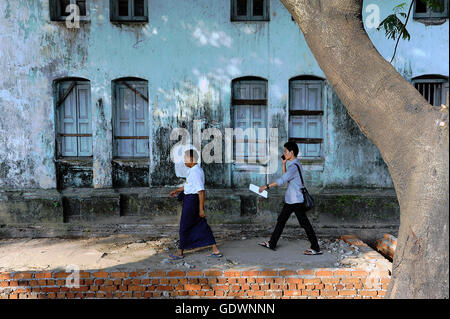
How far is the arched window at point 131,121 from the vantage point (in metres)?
9.12

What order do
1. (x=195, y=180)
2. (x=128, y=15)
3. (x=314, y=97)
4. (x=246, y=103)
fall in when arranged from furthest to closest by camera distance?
(x=314, y=97), (x=246, y=103), (x=128, y=15), (x=195, y=180)

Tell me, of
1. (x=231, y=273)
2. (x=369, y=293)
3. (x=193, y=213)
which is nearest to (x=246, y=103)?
(x=193, y=213)

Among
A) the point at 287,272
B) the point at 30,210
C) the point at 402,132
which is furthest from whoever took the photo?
the point at 30,210

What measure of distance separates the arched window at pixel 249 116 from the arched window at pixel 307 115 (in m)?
0.64

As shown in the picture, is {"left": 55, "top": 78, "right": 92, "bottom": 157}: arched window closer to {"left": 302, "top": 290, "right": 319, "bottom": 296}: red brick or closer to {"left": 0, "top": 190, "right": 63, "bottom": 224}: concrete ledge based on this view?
{"left": 0, "top": 190, "right": 63, "bottom": 224}: concrete ledge

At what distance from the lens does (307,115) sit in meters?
9.17

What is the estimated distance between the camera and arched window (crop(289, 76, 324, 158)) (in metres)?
9.13

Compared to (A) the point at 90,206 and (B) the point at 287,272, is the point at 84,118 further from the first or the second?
(B) the point at 287,272

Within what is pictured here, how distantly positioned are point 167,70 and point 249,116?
2.03 meters

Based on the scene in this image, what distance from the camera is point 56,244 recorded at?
7.73 m

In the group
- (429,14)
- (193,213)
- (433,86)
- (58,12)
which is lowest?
(193,213)

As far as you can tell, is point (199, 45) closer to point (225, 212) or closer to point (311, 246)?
point (225, 212)

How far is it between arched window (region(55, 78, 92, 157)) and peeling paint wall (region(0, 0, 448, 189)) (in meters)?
0.30

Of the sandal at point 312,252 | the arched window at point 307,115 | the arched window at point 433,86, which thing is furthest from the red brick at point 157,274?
the arched window at point 433,86
